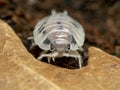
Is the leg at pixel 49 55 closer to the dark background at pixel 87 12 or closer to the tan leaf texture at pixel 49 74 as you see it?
the tan leaf texture at pixel 49 74

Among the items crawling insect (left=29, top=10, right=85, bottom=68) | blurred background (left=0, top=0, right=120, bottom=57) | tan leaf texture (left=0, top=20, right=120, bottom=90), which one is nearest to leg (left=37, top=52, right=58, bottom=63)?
crawling insect (left=29, top=10, right=85, bottom=68)

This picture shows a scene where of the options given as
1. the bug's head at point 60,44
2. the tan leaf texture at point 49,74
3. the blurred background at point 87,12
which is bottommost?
the tan leaf texture at point 49,74

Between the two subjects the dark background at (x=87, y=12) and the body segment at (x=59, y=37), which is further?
the dark background at (x=87, y=12)

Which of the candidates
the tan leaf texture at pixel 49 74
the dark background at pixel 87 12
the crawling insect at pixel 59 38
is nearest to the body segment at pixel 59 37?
the crawling insect at pixel 59 38

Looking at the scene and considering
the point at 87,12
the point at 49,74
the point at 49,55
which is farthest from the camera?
the point at 87,12

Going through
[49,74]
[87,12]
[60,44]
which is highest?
[87,12]

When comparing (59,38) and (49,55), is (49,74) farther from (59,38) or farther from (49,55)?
(59,38)

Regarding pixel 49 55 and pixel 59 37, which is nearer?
pixel 49 55

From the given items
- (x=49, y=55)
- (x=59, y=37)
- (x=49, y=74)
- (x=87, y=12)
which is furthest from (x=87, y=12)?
(x=49, y=74)
